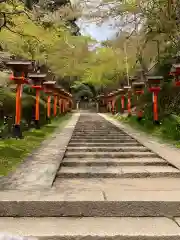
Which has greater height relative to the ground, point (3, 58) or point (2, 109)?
point (3, 58)

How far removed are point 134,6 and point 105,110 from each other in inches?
929

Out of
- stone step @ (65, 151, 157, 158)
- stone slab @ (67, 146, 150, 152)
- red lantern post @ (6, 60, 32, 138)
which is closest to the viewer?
stone step @ (65, 151, 157, 158)

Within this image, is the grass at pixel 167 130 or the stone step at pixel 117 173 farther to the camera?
the grass at pixel 167 130

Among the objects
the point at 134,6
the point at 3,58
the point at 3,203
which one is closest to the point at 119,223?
the point at 3,203

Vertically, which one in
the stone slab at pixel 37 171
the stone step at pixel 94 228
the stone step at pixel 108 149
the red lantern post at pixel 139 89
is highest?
the red lantern post at pixel 139 89

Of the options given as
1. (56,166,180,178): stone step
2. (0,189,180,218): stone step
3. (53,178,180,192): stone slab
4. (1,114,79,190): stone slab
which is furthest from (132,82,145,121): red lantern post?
(0,189,180,218): stone step

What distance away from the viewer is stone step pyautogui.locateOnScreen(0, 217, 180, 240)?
9.75 ft

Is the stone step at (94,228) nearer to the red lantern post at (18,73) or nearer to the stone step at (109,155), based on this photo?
the stone step at (109,155)

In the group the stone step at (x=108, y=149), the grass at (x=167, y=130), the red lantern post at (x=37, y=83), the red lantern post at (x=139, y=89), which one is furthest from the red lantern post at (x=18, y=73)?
the red lantern post at (x=139, y=89)

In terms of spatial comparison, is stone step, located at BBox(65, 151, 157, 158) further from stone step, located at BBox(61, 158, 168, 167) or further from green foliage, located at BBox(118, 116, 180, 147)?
green foliage, located at BBox(118, 116, 180, 147)

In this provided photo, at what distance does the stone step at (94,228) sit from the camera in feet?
9.75

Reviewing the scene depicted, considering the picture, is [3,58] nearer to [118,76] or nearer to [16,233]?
[16,233]

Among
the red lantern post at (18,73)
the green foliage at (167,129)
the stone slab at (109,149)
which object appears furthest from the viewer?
the green foliage at (167,129)

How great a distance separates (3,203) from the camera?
3.47 metres
